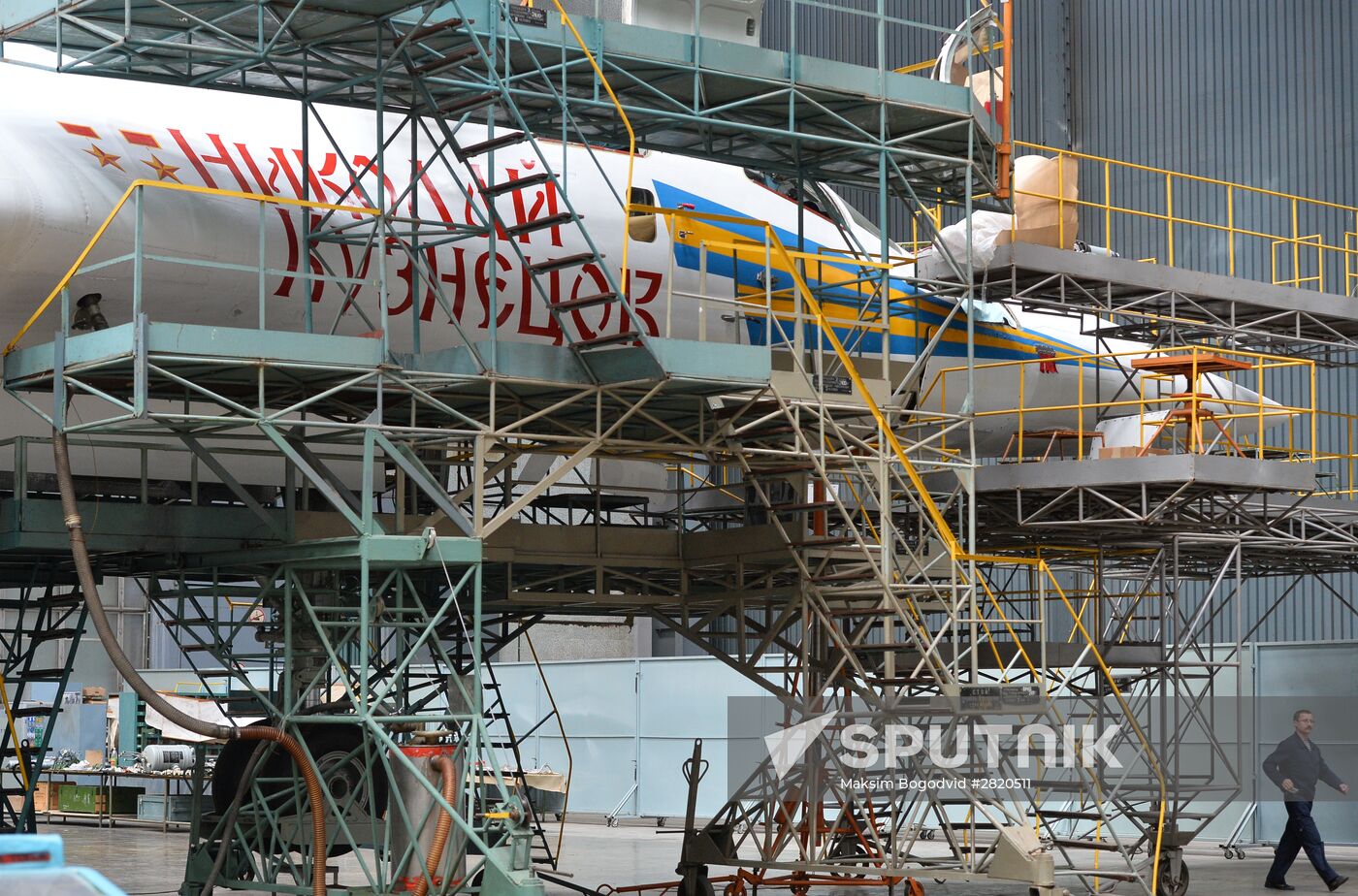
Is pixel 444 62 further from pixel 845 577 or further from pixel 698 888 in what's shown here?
pixel 698 888

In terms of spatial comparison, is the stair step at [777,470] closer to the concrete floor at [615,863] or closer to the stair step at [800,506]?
the stair step at [800,506]

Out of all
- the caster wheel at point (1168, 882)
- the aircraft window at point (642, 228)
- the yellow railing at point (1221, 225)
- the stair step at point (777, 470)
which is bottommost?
the caster wheel at point (1168, 882)

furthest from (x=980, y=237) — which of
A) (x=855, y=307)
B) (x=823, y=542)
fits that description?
(x=823, y=542)

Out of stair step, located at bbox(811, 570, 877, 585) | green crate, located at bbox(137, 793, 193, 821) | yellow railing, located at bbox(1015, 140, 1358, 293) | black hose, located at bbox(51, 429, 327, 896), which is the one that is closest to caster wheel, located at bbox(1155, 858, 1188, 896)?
stair step, located at bbox(811, 570, 877, 585)

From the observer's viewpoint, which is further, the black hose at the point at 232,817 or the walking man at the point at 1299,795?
the walking man at the point at 1299,795

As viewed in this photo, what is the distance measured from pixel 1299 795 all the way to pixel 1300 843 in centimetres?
74

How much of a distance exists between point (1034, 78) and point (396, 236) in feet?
93.5

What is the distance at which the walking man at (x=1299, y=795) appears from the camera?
24219 millimetres

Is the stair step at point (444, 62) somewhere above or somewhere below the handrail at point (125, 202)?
above

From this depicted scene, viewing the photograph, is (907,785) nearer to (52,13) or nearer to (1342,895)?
(1342,895)

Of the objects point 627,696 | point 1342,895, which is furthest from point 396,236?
point 627,696

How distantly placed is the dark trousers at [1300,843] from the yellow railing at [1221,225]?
A: 14542 millimetres

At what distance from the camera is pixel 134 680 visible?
16312mm

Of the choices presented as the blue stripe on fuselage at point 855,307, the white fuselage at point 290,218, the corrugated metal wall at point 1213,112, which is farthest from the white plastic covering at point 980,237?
the corrugated metal wall at point 1213,112
